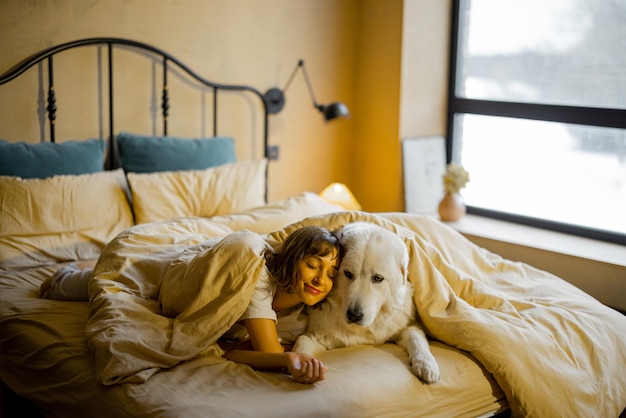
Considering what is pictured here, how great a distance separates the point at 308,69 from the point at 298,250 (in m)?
2.21

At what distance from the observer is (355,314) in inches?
78.7

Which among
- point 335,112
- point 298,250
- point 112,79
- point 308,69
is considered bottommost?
point 298,250

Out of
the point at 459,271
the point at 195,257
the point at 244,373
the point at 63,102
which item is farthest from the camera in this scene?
the point at 63,102

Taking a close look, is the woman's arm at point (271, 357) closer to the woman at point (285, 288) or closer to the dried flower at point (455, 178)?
the woman at point (285, 288)

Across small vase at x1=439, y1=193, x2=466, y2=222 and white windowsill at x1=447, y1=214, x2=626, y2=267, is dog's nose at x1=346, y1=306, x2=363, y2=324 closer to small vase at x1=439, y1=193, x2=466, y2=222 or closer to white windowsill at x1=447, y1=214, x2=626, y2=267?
white windowsill at x1=447, y1=214, x2=626, y2=267

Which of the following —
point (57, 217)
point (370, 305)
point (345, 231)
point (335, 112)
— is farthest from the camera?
point (335, 112)

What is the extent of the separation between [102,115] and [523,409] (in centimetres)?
227

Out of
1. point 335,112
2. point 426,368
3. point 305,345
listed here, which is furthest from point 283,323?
point 335,112

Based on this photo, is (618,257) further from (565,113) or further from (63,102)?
(63,102)

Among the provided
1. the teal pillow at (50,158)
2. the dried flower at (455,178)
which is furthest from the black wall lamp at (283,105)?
the teal pillow at (50,158)

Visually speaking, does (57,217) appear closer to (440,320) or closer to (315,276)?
(315,276)

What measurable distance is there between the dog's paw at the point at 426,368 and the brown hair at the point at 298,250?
37cm

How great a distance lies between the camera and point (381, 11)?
13.4 feet

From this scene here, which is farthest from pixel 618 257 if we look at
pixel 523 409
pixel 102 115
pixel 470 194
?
pixel 102 115
